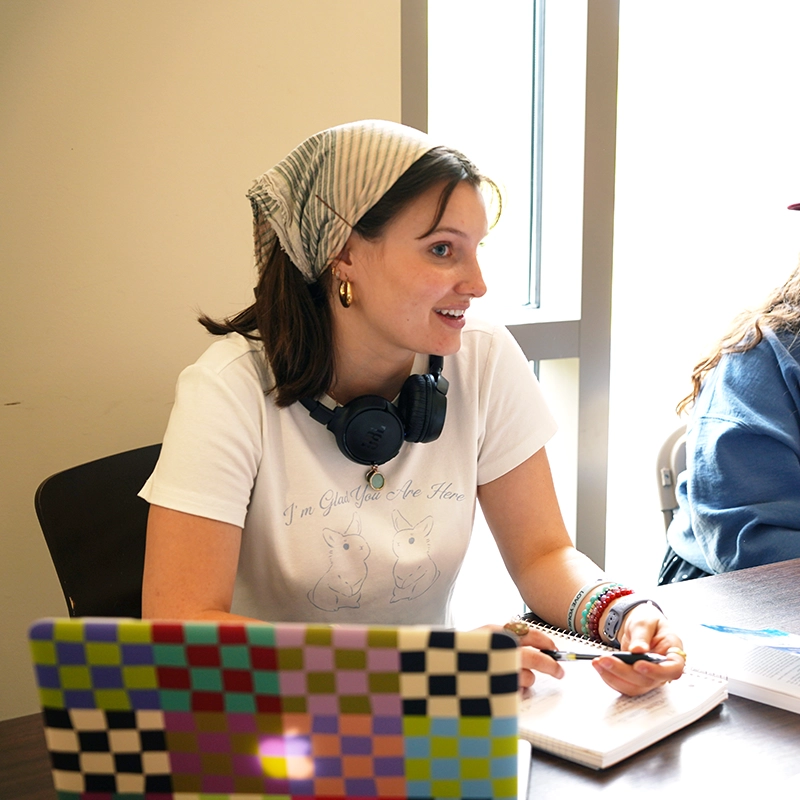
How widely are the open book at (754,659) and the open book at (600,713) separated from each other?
3cm

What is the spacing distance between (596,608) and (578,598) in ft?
0.13

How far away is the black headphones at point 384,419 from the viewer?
47.0 inches

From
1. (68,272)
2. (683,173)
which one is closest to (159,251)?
(68,272)

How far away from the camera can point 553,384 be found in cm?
232

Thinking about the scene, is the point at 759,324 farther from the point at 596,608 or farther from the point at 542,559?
the point at 596,608

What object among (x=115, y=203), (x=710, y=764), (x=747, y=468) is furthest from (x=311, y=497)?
(x=747, y=468)

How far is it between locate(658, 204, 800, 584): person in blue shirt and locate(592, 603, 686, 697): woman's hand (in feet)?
1.98

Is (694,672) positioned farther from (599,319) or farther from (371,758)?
(599,319)

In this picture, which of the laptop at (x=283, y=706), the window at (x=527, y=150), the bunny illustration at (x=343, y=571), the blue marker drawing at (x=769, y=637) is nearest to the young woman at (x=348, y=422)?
the bunny illustration at (x=343, y=571)

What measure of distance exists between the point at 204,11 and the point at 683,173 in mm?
1681

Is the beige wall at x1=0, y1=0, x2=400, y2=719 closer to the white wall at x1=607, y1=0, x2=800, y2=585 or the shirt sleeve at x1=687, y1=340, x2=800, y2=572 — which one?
the shirt sleeve at x1=687, y1=340, x2=800, y2=572

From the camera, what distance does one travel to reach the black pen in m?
0.93

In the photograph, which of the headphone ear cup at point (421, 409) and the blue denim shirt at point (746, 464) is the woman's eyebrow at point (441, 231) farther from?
the blue denim shirt at point (746, 464)

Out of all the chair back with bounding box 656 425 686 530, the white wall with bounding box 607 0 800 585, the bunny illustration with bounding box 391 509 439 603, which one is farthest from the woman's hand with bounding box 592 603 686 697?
the white wall with bounding box 607 0 800 585
